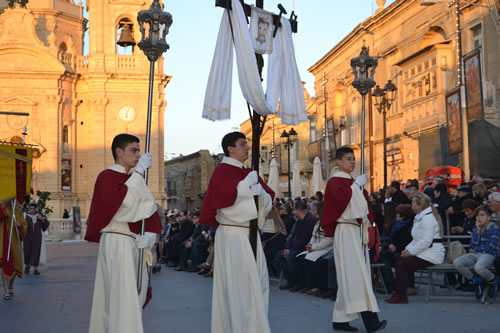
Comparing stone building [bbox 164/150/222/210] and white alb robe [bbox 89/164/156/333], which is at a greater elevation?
stone building [bbox 164/150/222/210]

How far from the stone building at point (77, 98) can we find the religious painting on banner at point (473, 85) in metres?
25.4

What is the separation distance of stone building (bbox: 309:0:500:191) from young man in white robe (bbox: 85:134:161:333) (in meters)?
13.9

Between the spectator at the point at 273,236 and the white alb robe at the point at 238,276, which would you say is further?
the spectator at the point at 273,236

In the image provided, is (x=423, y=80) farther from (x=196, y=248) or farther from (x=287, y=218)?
(x=287, y=218)

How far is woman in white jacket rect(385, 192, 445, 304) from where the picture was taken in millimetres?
10414

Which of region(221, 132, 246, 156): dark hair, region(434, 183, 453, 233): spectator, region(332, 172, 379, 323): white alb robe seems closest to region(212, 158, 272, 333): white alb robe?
region(221, 132, 246, 156): dark hair

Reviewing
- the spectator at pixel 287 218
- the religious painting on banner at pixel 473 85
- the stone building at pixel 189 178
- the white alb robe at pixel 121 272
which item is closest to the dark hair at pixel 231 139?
the white alb robe at pixel 121 272

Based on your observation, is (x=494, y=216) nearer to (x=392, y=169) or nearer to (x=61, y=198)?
(x=392, y=169)

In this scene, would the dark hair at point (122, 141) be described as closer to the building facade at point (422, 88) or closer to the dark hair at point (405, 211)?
the dark hair at point (405, 211)

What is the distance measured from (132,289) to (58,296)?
681cm

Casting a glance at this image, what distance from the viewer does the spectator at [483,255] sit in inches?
403

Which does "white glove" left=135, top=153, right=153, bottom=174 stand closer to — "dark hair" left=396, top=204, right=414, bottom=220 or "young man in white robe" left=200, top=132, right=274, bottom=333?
"young man in white robe" left=200, top=132, right=274, bottom=333

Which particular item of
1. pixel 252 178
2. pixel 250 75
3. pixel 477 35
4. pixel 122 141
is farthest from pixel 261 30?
pixel 477 35

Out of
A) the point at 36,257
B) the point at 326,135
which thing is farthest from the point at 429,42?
the point at 36,257
